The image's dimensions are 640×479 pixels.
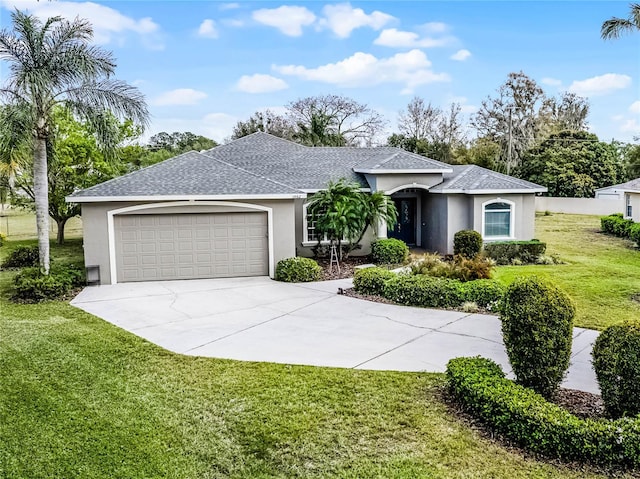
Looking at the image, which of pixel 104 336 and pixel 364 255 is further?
pixel 364 255

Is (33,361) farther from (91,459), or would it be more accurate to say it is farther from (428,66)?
(428,66)

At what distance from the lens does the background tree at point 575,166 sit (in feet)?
127

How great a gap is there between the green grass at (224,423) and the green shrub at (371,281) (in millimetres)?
5653

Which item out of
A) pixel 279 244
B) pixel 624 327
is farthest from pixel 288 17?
pixel 624 327

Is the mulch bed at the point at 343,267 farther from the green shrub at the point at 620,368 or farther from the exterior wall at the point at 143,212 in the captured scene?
the green shrub at the point at 620,368

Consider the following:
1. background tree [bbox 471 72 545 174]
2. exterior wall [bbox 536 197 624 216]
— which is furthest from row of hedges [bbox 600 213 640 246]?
background tree [bbox 471 72 545 174]

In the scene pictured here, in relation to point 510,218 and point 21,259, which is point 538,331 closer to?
point 510,218

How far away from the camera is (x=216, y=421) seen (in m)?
6.28

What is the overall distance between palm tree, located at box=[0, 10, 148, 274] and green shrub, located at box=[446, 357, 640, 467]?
1204 cm

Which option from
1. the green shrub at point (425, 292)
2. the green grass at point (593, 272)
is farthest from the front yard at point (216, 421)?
the green grass at point (593, 272)

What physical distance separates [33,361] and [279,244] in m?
8.89

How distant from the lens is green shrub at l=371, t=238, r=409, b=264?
18141mm

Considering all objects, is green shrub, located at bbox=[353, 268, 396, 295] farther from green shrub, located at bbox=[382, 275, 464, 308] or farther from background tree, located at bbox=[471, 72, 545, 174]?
background tree, located at bbox=[471, 72, 545, 174]

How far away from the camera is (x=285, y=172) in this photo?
21.2 metres
